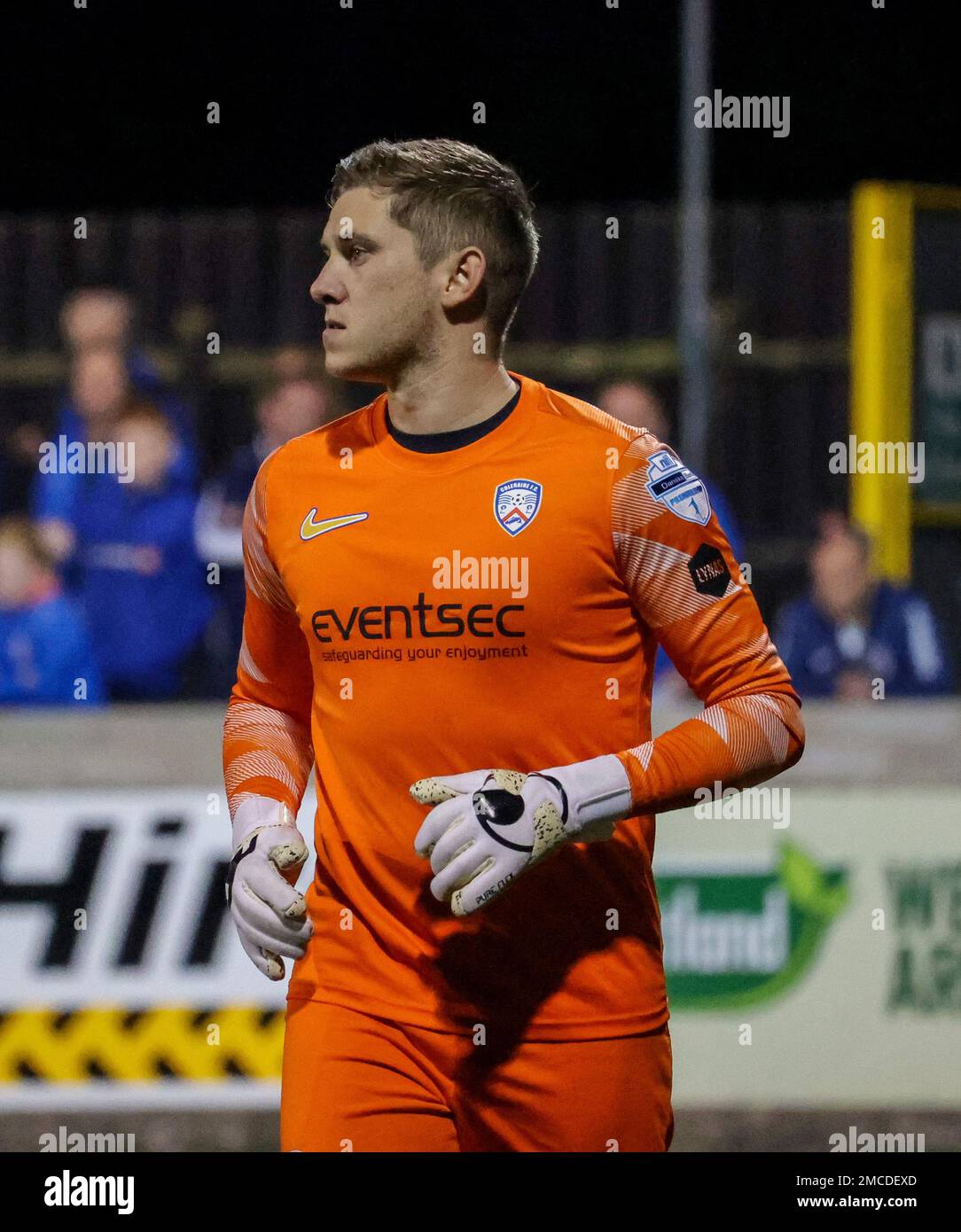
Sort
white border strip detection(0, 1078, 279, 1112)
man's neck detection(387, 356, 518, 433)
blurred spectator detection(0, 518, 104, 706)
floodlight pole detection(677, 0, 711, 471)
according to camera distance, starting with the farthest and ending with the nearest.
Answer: floodlight pole detection(677, 0, 711, 471)
blurred spectator detection(0, 518, 104, 706)
white border strip detection(0, 1078, 279, 1112)
man's neck detection(387, 356, 518, 433)

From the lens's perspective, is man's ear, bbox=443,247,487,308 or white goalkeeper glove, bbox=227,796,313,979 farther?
man's ear, bbox=443,247,487,308

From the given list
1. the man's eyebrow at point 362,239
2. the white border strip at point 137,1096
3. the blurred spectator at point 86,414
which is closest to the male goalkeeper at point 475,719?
the man's eyebrow at point 362,239

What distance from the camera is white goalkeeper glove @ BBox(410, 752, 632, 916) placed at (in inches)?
134

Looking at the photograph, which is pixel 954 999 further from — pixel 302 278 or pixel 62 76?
pixel 62 76

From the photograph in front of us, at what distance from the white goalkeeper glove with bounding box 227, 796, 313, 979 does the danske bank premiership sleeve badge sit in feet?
3.01

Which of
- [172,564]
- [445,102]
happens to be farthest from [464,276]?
[445,102]

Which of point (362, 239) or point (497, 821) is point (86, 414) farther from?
point (497, 821)

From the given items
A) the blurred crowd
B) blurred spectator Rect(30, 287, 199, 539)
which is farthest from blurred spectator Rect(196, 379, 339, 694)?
blurred spectator Rect(30, 287, 199, 539)

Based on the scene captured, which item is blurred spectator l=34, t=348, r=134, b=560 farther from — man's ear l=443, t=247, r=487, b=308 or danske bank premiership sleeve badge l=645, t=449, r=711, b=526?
danske bank premiership sleeve badge l=645, t=449, r=711, b=526

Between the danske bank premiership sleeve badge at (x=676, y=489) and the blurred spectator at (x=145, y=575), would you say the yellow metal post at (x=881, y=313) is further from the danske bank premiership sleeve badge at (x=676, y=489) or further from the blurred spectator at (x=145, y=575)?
the danske bank premiership sleeve badge at (x=676, y=489)

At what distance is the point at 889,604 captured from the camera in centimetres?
880

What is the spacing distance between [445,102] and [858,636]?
8703 millimetres

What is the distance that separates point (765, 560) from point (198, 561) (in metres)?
3.03

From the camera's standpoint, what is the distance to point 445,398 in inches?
152
